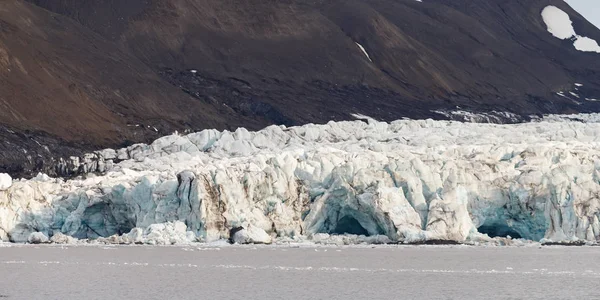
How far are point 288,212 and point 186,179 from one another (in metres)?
5.00

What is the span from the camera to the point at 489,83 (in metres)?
164

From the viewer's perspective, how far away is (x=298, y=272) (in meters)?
43.6

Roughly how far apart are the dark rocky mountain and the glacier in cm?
2985

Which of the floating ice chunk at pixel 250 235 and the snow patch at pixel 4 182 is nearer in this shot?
the floating ice chunk at pixel 250 235

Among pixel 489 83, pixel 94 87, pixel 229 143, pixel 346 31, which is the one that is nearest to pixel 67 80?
pixel 94 87

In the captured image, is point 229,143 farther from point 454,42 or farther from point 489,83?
→ point 454,42

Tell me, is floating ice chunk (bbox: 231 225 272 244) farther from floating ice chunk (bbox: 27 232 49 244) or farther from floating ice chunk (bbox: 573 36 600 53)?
floating ice chunk (bbox: 573 36 600 53)

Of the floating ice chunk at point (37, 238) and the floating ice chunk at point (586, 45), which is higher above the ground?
the floating ice chunk at point (586, 45)

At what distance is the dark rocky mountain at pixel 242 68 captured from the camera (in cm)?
10625

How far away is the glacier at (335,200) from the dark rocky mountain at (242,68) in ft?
97.9

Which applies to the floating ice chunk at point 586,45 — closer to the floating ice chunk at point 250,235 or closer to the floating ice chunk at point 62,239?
the floating ice chunk at point 250,235

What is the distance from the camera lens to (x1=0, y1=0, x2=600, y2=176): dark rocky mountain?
349 feet

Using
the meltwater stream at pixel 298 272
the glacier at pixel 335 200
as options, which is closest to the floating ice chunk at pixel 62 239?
the glacier at pixel 335 200

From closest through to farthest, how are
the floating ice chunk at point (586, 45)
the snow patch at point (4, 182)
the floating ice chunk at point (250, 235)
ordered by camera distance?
the floating ice chunk at point (250, 235) → the snow patch at point (4, 182) → the floating ice chunk at point (586, 45)
